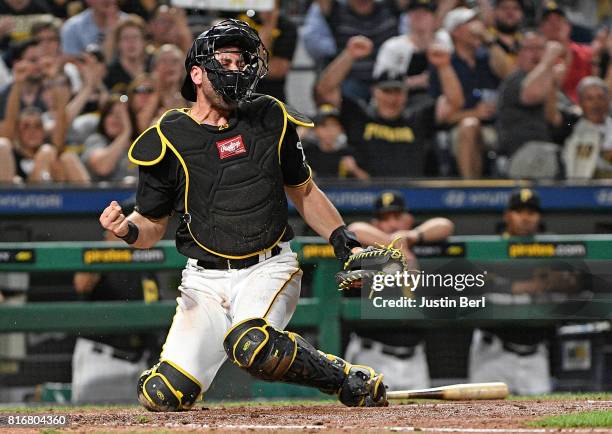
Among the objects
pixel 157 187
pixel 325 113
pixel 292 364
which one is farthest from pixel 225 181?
pixel 325 113

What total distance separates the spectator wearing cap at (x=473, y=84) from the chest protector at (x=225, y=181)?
4.35 metres

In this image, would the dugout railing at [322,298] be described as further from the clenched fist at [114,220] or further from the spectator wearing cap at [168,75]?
the clenched fist at [114,220]

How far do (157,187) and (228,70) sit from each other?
0.59 meters

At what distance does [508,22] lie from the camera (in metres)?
9.86

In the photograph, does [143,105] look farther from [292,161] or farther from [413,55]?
[292,161]

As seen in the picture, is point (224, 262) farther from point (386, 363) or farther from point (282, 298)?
point (386, 363)

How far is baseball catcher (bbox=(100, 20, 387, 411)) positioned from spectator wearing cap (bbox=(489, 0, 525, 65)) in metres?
5.08

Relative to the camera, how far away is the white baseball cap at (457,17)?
9609 mm

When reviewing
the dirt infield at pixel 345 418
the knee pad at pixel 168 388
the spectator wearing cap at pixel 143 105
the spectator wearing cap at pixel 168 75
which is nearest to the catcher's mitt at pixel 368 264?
the dirt infield at pixel 345 418

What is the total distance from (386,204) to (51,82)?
290 centimetres

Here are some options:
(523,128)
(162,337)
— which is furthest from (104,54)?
(523,128)

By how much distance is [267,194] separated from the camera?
4.88m

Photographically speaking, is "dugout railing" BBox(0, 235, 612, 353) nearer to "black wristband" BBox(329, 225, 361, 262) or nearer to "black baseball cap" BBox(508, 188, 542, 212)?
"black baseball cap" BBox(508, 188, 542, 212)


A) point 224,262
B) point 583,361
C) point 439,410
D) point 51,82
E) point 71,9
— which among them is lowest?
point 583,361
